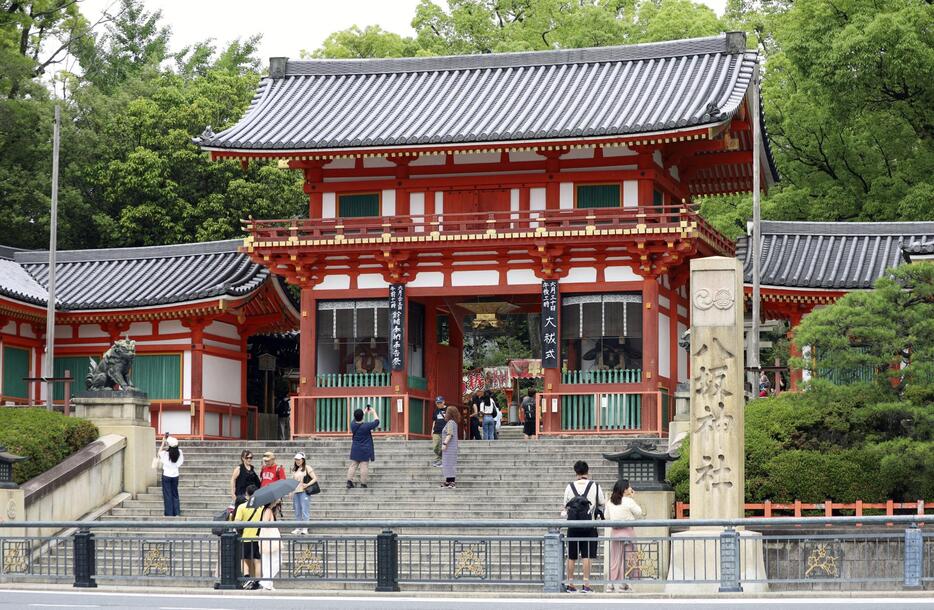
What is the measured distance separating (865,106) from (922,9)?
2.98 metres

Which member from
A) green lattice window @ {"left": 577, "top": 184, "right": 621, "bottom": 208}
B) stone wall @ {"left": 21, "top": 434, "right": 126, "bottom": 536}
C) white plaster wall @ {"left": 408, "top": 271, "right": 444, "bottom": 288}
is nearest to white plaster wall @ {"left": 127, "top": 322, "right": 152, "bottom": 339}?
white plaster wall @ {"left": 408, "top": 271, "right": 444, "bottom": 288}

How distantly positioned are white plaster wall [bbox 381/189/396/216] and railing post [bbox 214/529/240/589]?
17.6 meters

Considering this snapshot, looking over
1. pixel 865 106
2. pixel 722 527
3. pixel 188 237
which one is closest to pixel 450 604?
pixel 722 527

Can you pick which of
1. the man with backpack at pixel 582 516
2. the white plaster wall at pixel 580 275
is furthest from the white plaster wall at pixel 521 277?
the man with backpack at pixel 582 516

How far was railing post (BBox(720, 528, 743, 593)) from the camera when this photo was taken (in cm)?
2079

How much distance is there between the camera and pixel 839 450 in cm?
2762

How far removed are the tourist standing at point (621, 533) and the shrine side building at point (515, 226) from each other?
12457 millimetres

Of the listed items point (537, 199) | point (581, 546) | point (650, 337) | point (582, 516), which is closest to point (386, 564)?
point (581, 546)

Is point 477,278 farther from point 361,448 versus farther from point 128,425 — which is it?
point 128,425

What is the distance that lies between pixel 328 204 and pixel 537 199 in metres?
5.14

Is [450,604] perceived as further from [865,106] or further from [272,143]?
[865,106]

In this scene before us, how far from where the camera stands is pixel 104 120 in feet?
172

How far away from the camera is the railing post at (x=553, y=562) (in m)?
21.2

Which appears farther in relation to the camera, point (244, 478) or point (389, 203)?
point (389, 203)
